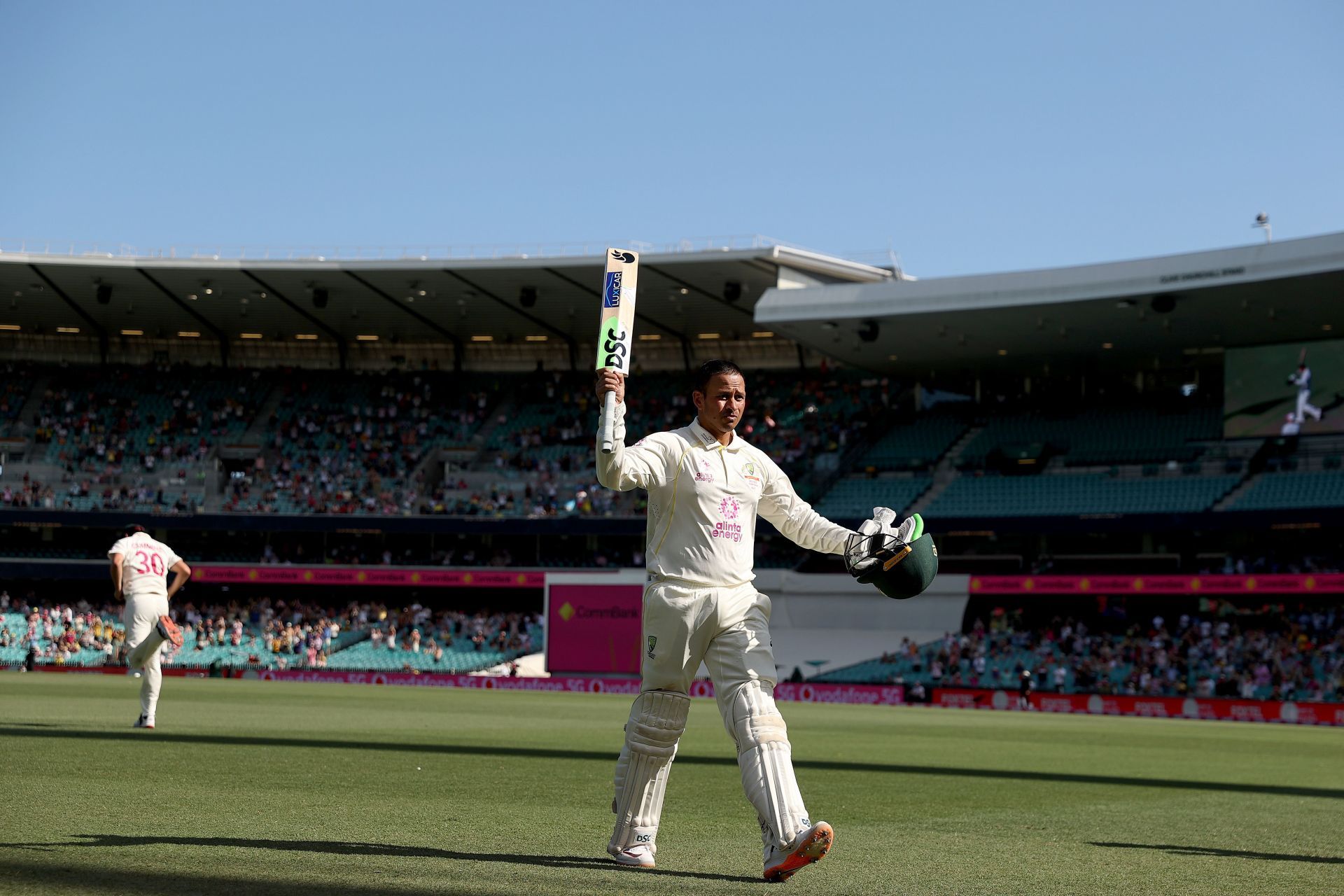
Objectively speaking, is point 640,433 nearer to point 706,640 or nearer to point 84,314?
point 84,314

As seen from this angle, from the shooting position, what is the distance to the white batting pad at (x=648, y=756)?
6.62m

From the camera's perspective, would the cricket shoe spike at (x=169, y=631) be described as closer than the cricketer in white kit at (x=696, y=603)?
No

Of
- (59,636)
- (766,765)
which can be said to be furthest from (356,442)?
(766,765)

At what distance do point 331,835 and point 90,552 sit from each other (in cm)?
5200

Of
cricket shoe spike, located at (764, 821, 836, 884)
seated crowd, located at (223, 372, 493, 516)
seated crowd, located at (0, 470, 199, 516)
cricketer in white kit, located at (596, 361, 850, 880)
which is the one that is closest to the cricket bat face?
cricketer in white kit, located at (596, 361, 850, 880)

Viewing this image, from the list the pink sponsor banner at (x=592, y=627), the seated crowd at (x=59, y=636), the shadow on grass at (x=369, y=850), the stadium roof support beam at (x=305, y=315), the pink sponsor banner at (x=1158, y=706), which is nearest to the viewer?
the shadow on grass at (x=369, y=850)

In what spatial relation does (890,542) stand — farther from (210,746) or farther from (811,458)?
(811,458)

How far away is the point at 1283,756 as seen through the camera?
63.8ft

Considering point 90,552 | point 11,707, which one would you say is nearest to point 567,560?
point 90,552

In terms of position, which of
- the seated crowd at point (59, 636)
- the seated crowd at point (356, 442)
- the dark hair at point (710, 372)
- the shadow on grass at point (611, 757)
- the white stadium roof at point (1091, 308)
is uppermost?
the white stadium roof at point (1091, 308)

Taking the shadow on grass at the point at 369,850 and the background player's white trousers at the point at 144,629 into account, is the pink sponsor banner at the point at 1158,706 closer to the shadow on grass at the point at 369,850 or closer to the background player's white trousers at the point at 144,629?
the background player's white trousers at the point at 144,629

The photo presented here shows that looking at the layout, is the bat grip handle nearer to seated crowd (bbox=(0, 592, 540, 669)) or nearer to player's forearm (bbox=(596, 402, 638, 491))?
player's forearm (bbox=(596, 402, 638, 491))

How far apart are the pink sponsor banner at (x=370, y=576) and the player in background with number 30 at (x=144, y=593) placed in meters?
35.0

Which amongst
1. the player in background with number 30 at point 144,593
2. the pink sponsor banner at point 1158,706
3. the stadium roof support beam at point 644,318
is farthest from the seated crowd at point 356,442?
the player in background with number 30 at point 144,593
